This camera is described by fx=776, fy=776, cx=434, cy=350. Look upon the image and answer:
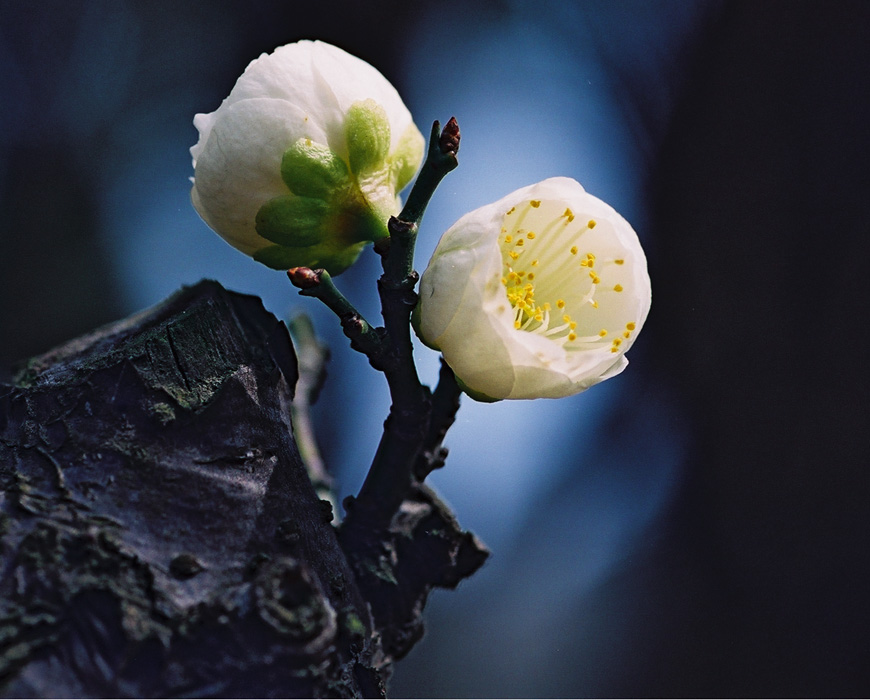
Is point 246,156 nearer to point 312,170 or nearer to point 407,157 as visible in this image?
point 312,170

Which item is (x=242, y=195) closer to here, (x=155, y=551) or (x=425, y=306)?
(x=425, y=306)

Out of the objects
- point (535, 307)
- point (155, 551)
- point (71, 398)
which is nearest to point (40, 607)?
point (155, 551)

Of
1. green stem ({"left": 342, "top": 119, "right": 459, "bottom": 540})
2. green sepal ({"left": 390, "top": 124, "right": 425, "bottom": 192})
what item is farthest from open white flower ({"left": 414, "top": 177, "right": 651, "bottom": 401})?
green sepal ({"left": 390, "top": 124, "right": 425, "bottom": 192})

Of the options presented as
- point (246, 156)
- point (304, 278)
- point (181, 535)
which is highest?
point (246, 156)

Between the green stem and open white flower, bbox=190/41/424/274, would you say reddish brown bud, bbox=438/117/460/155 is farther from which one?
open white flower, bbox=190/41/424/274

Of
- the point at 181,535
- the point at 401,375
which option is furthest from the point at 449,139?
the point at 181,535

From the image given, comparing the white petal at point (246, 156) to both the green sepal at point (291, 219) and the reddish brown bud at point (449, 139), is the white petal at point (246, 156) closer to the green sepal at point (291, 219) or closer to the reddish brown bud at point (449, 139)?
the green sepal at point (291, 219)
